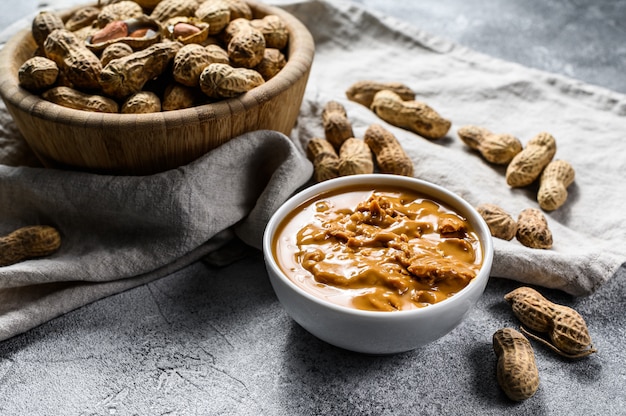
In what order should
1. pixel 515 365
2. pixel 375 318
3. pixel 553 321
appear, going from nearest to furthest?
1. pixel 375 318
2. pixel 515 365
3. pixel 553 321

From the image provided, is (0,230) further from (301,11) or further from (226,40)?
(301,11)

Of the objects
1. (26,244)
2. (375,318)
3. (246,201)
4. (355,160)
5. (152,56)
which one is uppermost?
(152,56)

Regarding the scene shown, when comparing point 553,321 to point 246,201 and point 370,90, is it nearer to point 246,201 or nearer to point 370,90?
point 246,201

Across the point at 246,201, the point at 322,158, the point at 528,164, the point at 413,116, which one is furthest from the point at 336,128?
the point at 528,164

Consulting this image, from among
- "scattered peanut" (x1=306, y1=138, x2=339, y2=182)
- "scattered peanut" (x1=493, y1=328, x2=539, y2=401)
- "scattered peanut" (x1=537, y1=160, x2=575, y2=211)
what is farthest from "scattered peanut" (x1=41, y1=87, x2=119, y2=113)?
"scattered peanut" (x1=537, y1=160, x2=575, y2=211)

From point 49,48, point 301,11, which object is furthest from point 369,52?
point 49,48
